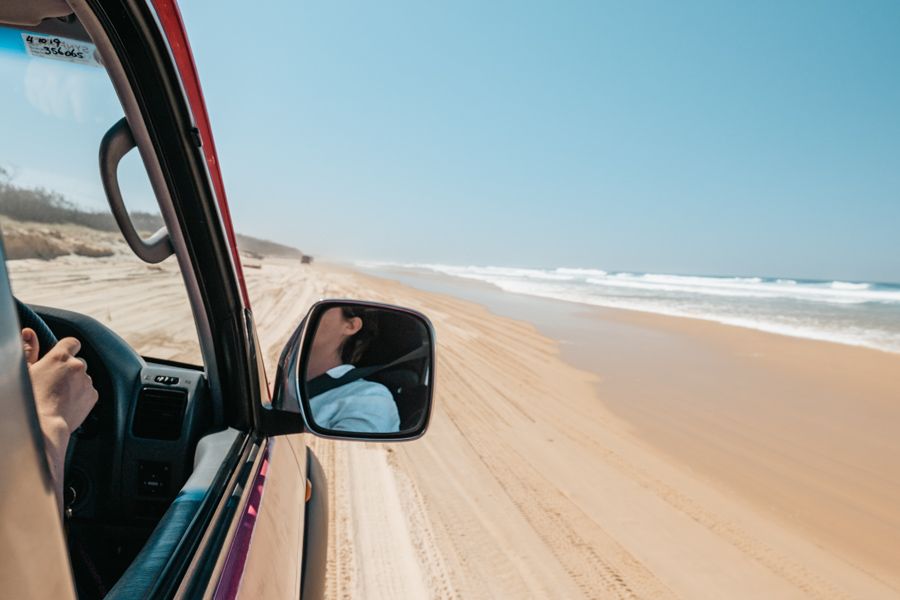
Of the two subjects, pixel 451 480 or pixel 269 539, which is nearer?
pixel 269 539

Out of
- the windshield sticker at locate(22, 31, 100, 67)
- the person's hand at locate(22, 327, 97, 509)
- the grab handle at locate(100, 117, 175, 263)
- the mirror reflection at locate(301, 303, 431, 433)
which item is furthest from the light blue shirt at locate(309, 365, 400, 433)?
the windshield sticker at locate(22, 31, 100, 67)

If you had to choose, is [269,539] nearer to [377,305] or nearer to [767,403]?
[377,305]

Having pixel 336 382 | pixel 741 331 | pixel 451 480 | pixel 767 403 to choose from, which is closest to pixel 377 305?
pixel 336 382

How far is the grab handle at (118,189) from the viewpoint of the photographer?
1140 millimetres

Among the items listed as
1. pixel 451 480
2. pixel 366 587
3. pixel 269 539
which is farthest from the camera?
pixel 451 480

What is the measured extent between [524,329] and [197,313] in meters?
11.5

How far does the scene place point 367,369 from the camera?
1.72 metres

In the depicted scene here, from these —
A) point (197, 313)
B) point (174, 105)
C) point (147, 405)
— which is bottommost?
point (147, 405)

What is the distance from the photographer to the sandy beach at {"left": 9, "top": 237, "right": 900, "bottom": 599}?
271cm

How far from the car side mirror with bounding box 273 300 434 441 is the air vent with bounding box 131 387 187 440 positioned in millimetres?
313

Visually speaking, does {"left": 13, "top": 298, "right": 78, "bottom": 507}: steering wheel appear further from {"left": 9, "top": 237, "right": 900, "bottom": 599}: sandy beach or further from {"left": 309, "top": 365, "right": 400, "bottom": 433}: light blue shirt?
{"left": 309, "top": 365, "right": 400, "bottom": 433}: light blue shirt

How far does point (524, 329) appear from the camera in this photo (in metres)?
12.6

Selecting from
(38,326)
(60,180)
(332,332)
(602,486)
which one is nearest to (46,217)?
(60,180)

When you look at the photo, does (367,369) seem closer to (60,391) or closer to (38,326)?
(38,326)
